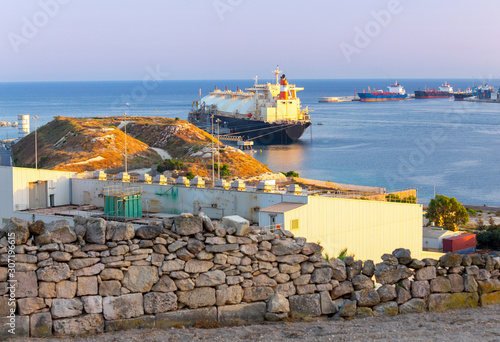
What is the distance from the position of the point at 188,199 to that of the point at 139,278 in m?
10.00

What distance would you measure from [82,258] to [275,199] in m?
9.60

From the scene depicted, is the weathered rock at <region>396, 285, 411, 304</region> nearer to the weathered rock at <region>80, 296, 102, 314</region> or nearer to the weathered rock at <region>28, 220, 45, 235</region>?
the weathered rock at <region>80, 296, 102, 314</region>

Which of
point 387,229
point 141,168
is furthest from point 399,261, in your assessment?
point 141,168

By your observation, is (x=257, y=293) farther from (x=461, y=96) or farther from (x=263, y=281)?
(x=461, y=96)

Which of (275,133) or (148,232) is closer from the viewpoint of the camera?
(148,232)

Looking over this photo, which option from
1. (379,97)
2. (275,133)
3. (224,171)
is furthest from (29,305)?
(379,97)

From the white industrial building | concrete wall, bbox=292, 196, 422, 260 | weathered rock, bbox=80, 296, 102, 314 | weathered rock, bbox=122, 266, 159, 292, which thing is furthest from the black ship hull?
weathered rock, bbox=80, 296, 102, 314

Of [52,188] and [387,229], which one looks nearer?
[52,188]

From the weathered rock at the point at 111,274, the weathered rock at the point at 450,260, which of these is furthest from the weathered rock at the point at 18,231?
the weathered rock at the point at 450,260

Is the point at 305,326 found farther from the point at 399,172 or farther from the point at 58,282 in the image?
the point at 399,172

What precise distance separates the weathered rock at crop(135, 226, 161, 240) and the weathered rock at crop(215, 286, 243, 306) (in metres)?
0.73

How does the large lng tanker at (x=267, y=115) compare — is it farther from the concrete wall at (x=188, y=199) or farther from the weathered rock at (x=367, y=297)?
the weathered rock at (x=367, y=297)

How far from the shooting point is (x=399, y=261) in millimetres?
6246

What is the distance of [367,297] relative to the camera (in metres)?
6.06
